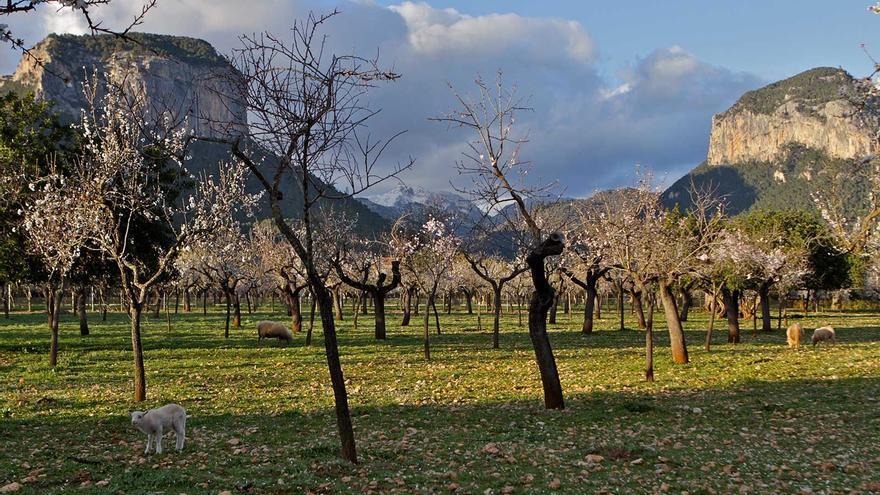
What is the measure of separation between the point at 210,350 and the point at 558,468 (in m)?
28.5

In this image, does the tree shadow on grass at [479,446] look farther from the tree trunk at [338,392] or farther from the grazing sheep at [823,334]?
the grazing sheep at [823,334]

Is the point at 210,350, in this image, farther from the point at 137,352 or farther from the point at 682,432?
the point at 682,432

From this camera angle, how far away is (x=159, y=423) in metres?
12.8

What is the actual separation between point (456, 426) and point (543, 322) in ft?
15.6

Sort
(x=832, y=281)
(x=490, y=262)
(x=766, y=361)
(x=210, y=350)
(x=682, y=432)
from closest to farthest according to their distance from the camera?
1. (x=682, y=432)
2. (x=766, y=361)
3. (x=210, y=350)
4. (x=832, y=281)
5. (x=490, y=262)

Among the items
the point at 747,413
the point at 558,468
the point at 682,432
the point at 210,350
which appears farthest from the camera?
the point at 210,350

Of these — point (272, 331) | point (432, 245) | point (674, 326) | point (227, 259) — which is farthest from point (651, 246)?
point (227, 259)

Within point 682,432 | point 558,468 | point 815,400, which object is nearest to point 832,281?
point 815,400

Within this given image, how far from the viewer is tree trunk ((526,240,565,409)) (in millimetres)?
17591

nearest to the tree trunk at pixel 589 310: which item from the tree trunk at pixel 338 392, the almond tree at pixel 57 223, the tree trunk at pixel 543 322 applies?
the tree trunk at pixel 543 322

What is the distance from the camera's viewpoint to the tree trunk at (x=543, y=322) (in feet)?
57.7

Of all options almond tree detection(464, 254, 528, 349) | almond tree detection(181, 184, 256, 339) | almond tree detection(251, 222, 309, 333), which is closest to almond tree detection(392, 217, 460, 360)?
almond tree detection(464, 254, 528, 349)

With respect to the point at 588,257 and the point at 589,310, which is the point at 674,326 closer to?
the point at 588,257

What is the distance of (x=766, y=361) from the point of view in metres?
29.4
